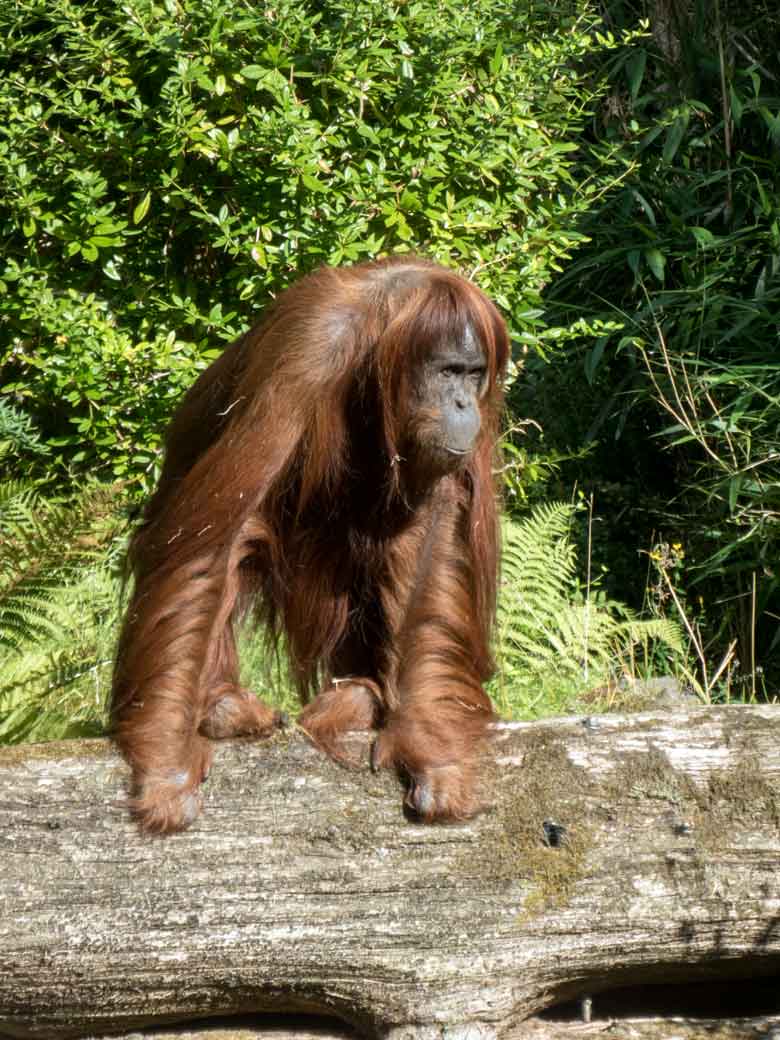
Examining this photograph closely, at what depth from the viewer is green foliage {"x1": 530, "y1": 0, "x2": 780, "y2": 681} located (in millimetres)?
5586

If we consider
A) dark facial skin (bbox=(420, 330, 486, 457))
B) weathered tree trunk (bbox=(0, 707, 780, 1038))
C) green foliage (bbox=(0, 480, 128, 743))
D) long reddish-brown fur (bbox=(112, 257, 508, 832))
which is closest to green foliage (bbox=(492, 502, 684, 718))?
long reddish-brown fur (bbox=(112, 257, 508, 832))

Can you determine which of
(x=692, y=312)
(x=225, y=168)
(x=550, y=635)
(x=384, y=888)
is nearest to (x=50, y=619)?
(x=225, y=168)

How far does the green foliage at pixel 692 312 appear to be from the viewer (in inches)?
220

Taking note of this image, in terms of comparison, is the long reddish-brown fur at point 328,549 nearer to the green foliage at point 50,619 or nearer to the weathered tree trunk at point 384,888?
the weathered tree trunk at point 384,888

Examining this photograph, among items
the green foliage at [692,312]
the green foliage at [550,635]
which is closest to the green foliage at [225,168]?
the green foliage at [692,312]

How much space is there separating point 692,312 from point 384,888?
381cm

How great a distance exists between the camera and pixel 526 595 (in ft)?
17.0

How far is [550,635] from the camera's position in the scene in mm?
4980

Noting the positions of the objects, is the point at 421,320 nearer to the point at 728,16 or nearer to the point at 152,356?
the point at 152,356

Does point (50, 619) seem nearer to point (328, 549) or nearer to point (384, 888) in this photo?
point (328, 549)

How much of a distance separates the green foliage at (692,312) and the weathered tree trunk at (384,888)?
8.68ft

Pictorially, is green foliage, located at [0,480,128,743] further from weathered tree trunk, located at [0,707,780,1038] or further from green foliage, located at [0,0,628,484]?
weathered tree trunk, located at [0,707,780,1038]

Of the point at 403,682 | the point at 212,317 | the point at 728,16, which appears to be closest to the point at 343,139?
the point at 212,317

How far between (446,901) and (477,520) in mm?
1060
